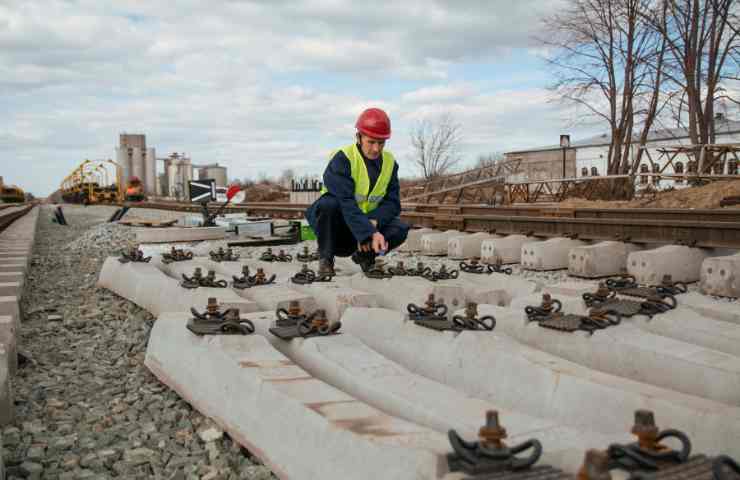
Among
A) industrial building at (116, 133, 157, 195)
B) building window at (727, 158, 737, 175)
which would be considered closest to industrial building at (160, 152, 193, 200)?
industrial building at (116, 133, 157, 195)

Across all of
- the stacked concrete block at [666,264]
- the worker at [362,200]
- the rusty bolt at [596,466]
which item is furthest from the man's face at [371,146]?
the rusty bolt at [596,466]

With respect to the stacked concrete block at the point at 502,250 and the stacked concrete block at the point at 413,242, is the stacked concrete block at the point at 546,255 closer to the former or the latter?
the stacked concrete block at the point at 502,250

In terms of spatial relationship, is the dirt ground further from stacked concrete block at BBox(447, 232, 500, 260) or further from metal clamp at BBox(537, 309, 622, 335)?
metal clamp at BBox(537, 309, 622, 335)

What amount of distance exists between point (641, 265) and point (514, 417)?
437cm

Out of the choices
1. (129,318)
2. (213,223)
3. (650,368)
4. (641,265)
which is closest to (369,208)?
(129,318)

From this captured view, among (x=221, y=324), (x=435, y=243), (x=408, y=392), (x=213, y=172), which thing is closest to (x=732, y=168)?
(x=435, y=243)

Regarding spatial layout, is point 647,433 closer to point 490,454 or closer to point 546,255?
point 490,454

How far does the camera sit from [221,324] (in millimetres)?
3029

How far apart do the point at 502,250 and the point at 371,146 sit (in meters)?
3.03

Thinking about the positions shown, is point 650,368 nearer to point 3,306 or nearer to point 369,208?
point 369,208

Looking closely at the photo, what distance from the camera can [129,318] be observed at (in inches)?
185

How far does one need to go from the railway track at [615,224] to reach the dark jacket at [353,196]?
9.10 ft

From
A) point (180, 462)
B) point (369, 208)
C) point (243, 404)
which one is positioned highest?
point (369, 208)

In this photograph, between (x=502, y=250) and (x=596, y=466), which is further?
(x=502, y=250)
